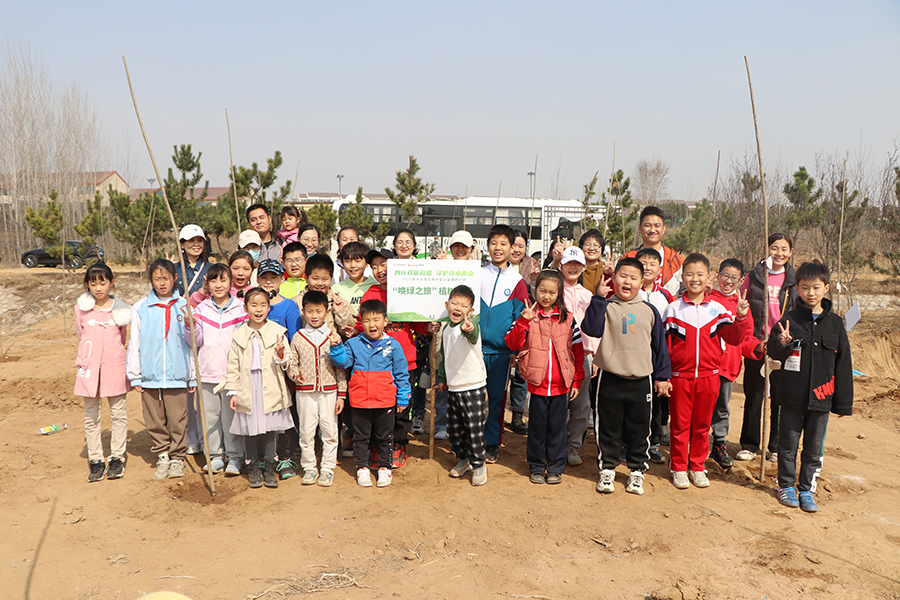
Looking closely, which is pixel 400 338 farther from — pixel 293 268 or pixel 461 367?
pixel 293 268

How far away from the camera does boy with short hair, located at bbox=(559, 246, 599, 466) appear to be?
4.98 metres

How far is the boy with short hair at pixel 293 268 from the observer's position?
5.30 meters

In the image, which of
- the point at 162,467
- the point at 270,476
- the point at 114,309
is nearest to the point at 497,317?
the point at 270,476

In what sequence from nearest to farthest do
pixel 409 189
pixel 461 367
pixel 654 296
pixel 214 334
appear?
pixel 461 367
pixel 214 334
pixel 654 296
pixel 409 189

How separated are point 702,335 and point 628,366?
0.65 m

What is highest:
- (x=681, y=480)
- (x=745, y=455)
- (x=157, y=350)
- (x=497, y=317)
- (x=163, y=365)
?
(x=497, y=317)

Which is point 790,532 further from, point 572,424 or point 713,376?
point 572,424

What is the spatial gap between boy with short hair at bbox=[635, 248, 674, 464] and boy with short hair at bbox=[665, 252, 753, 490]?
266 millimetres

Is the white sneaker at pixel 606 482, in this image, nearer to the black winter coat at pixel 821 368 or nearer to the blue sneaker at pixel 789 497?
the blue sneaker at pixel 789 497

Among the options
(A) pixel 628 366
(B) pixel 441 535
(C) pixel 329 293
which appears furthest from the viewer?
(C) pixel 329 293

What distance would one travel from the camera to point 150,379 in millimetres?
4695

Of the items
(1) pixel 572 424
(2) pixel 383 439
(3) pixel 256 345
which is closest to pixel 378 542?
(2) pixel 383 439

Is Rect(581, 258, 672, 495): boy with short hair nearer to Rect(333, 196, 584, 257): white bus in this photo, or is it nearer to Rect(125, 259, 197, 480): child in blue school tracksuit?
Rect(125, 259, 197, 480): child in blue school tracksuit

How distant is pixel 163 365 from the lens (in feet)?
15.4
